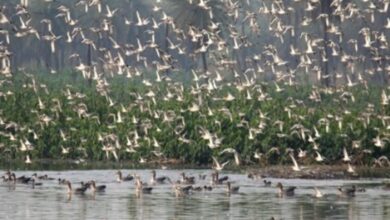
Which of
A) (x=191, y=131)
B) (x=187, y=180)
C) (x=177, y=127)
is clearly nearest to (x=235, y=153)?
(x=191, y=131)

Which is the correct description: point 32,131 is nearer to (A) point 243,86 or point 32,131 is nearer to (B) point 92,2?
(A) point 243,86

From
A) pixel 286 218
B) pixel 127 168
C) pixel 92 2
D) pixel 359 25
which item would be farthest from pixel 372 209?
pixel 359 25

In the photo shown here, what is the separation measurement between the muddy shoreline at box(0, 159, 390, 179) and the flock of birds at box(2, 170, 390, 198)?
1929 millimetres

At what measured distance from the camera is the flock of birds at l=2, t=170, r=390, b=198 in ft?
183

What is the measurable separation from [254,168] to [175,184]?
9.13 m

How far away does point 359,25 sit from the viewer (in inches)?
6107

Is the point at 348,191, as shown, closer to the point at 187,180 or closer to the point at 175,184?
the point at 175,184

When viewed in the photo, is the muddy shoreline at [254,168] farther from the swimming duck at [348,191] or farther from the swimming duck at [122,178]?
the swimming duck at [348,191]

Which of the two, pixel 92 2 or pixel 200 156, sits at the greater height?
pixel 92 2

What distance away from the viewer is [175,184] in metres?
57.6

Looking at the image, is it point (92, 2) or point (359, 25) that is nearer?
point (92, 2)

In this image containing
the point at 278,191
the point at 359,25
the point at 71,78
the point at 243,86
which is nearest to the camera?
the point at 278,191

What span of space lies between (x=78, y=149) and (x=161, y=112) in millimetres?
4718

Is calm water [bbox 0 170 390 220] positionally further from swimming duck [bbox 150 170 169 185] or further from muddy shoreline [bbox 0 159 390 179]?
muddy shoreline [bbox 0 159 390 179]
